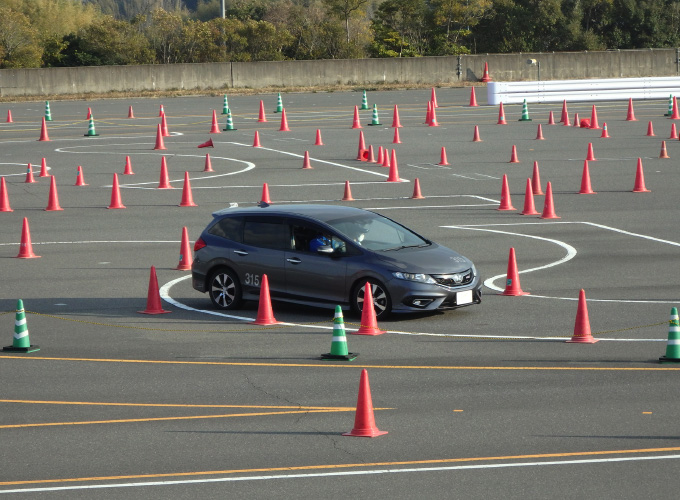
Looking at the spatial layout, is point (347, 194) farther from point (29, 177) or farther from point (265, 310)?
point (265, 310)

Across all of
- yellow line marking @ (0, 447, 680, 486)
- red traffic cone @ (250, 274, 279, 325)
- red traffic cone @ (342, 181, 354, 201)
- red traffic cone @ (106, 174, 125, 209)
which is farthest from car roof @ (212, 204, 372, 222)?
red traffic cone @ (106, 174, 125, 209)

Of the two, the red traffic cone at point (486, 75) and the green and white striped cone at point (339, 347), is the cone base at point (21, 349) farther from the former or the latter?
the red traffic cone at point (486, 75)

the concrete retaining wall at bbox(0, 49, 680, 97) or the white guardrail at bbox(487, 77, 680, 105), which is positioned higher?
the concrete retaining wall at bbox(0, 49, 680, 97)

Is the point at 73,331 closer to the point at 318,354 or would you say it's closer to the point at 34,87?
the point at 318,354

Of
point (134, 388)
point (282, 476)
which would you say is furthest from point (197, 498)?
point (134, 388)

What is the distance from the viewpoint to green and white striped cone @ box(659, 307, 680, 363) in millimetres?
12055

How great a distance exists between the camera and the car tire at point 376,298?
1481 cm

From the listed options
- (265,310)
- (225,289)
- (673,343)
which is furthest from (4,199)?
(673,343)

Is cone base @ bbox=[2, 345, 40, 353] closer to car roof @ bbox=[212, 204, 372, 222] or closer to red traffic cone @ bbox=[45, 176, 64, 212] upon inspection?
car roof @ bbox=[212, 204, 372, 222]

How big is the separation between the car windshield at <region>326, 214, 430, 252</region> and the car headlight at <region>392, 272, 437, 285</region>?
0.68m

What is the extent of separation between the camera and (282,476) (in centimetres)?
864

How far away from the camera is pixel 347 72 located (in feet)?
207

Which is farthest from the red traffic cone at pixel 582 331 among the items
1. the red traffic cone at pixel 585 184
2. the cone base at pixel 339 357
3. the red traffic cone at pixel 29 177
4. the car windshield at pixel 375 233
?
the red traffic cone at pixel 29 177

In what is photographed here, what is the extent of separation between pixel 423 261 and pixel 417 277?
346 mm
